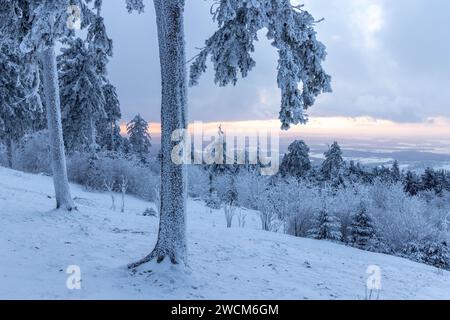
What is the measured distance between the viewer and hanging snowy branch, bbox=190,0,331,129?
299 inches

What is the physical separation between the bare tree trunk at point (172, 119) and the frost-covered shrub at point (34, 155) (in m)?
28.1

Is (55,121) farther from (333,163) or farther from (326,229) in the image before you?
(333,163)

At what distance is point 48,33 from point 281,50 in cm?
417

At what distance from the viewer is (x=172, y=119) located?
6.99 metres

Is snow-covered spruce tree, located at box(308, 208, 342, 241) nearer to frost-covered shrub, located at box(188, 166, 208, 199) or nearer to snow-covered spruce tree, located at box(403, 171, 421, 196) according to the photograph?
frost-covered shrub, located at box(188, 166, 208, 199)

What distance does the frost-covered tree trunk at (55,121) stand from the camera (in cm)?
1115

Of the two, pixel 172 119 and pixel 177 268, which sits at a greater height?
pixel 172 119

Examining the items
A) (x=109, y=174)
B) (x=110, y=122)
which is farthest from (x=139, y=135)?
(x=109, y=174)

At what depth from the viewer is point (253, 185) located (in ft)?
79.2

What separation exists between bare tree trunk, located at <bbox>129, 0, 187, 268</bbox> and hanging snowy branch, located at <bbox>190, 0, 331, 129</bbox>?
0.99m

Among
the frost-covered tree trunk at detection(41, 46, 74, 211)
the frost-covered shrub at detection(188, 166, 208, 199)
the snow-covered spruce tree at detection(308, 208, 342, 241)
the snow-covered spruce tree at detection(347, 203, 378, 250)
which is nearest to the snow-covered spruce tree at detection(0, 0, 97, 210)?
the frost-covered tree trunk at detection(41, 46, 74, 211)

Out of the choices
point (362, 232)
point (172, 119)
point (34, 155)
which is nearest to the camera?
point (172, 119)

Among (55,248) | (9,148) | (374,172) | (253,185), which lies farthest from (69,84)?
(374,172)
